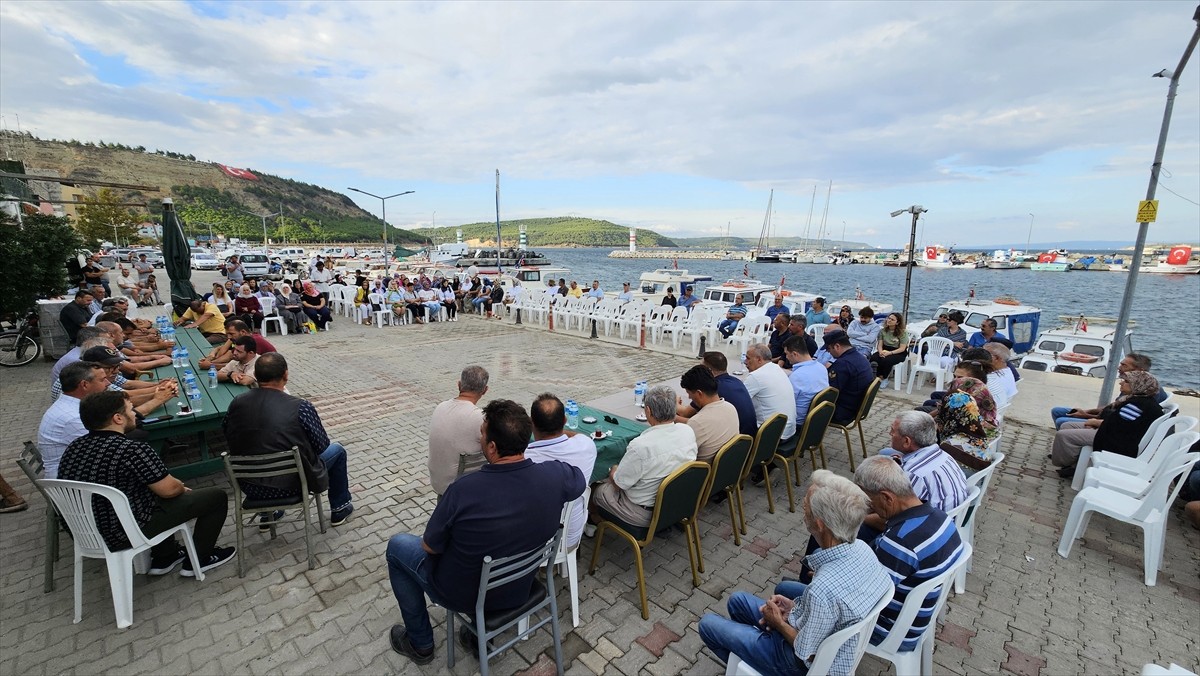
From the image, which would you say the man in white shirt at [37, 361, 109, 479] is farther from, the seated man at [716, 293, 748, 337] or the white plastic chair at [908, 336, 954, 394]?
the seated man at [716, 293, 748, 337]

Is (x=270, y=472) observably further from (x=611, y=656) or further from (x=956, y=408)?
(x=956, y=408)

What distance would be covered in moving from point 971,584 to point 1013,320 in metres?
14.3

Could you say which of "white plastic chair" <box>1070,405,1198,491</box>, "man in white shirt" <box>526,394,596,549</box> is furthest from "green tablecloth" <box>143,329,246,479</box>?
"white plastic chair" <box>1070,405,1198,491</box>

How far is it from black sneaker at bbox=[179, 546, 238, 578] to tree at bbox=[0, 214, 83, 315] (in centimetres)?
866

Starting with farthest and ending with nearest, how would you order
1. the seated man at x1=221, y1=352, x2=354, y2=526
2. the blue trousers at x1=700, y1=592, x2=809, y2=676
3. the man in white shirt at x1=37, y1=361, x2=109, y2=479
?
1. the seated man at x1=221, y1=352, x2=354, y2=526
2. the man in white shirt at x1=37, y1=361, x2=109, y2=479
3. the blue trousers at x1=700, y1=592, x2=809, y2=676

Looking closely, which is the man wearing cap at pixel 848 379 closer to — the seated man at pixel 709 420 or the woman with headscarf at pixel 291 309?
the seated man at pixel 709 420

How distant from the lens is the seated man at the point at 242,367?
443 cm

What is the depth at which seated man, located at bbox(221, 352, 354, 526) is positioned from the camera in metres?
3.01

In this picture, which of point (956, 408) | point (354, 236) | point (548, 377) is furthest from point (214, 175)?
point (956, 408)

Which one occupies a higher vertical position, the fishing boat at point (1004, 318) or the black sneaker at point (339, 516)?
the fishing boat at point (1004, 318)

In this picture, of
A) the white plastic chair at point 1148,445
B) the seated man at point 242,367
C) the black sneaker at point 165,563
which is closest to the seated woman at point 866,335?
the white plastic chair at point 1148,445

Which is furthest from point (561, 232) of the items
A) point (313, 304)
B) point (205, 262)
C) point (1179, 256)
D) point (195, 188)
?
point (313, 304)

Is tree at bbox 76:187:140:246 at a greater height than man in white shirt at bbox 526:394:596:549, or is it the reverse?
tree at bbox 76:187:140:246

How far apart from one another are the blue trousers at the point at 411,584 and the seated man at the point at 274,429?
126cm
